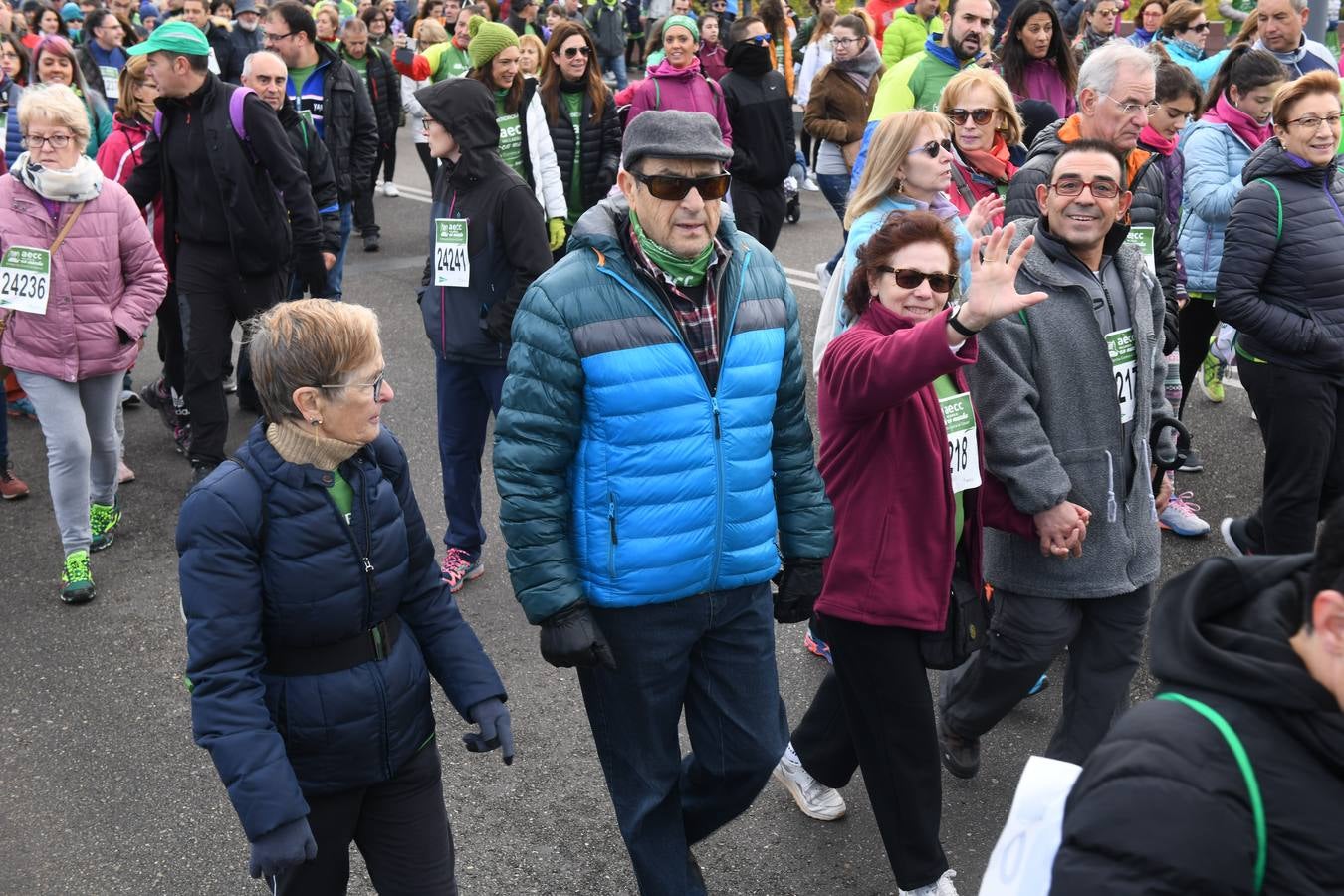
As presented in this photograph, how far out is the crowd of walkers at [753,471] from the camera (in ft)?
8.94

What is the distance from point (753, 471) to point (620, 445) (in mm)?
343

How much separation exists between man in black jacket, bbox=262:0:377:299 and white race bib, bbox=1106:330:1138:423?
6.26m

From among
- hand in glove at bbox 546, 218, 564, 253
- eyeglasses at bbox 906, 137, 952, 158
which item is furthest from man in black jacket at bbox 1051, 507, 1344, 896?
hand in glove at bbox 546, 218, 564, 253

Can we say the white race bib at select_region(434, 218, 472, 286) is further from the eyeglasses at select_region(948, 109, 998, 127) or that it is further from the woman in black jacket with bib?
the woman in black jacket with bib

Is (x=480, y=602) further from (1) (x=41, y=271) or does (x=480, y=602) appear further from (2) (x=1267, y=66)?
(2) (x=1267, y=66)

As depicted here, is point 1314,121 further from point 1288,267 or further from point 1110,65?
point 1110,65

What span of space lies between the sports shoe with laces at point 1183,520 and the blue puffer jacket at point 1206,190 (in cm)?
100

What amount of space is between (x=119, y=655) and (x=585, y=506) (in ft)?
9.47

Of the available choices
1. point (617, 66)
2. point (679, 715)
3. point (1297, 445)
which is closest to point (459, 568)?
point (679, 715)

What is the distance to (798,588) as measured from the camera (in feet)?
11.3

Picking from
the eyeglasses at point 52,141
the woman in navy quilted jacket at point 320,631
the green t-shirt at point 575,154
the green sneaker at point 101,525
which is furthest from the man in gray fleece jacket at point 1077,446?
the green t-shirt at point 575,154

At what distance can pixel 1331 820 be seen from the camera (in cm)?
169

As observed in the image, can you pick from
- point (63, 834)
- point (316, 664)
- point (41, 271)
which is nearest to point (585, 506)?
point (316, 664)

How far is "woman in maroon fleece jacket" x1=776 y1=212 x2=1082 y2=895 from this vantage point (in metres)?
3.50
